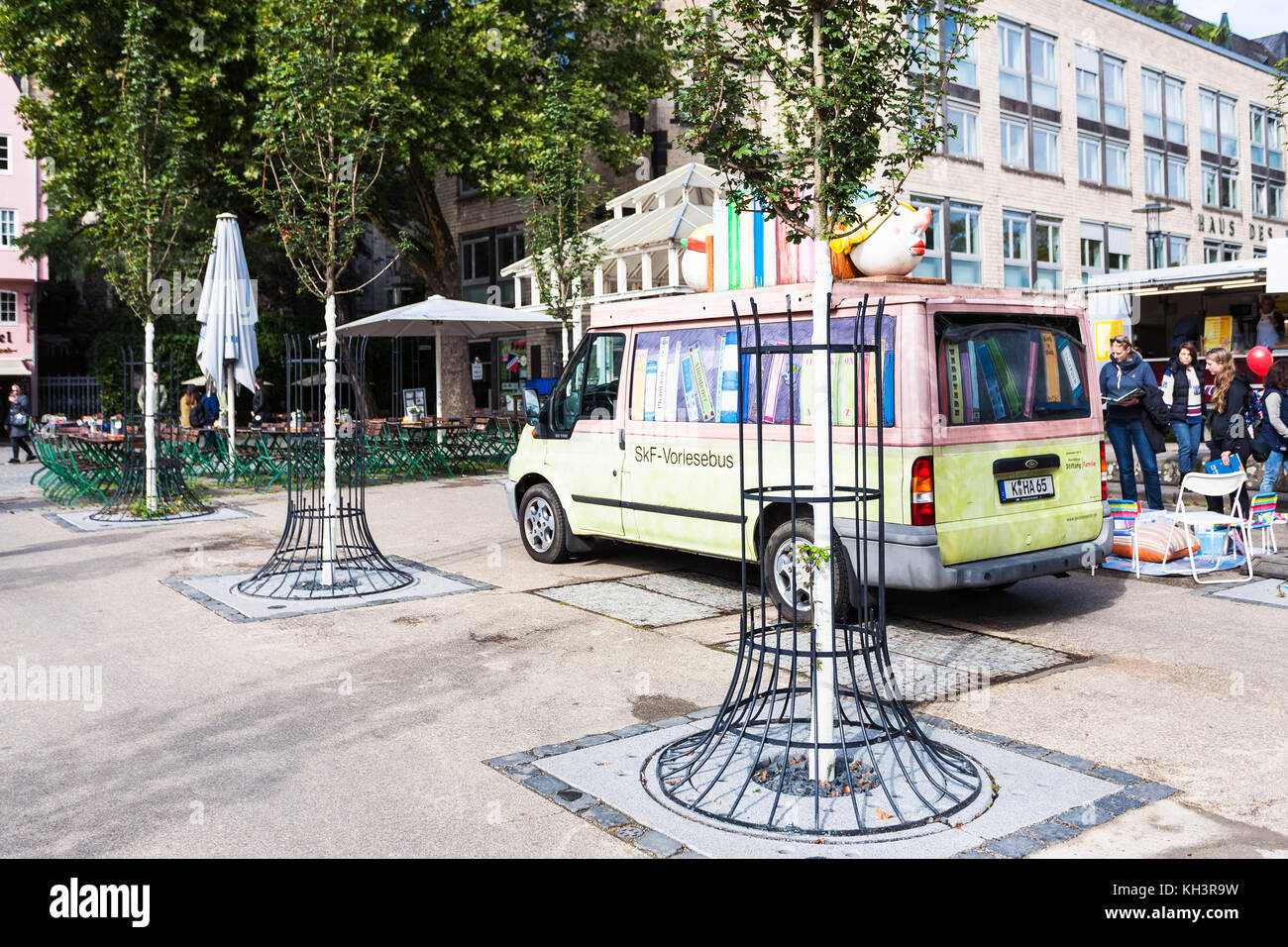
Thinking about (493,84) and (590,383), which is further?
(493,84)

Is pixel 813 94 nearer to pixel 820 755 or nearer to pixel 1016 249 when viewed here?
pixel 820 755

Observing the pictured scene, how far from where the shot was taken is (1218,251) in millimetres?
40062

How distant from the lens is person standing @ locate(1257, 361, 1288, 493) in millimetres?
10633

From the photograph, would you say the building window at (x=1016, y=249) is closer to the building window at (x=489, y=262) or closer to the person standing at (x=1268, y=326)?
the building window at (x=489, y=262)

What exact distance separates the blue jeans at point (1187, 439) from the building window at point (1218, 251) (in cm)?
2974

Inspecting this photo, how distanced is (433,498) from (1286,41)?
5074cm

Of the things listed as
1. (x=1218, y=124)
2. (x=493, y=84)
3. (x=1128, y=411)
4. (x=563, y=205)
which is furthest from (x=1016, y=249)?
(x=1128, y=411)

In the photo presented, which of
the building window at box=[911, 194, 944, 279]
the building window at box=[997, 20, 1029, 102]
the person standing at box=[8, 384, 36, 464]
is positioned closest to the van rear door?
the building window at box=[911, 194, 944, 279]

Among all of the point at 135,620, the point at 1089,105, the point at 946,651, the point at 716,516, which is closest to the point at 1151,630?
the point at 946,651

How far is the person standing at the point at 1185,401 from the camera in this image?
12523mm

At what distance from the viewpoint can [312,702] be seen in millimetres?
5812

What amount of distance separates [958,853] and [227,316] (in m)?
17.6

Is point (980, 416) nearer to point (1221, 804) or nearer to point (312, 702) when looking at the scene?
point (1221, 804)

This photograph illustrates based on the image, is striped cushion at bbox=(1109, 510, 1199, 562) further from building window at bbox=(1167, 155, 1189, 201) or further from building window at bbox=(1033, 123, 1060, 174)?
building window at bbox=(1167, 155, 1189, 201)
